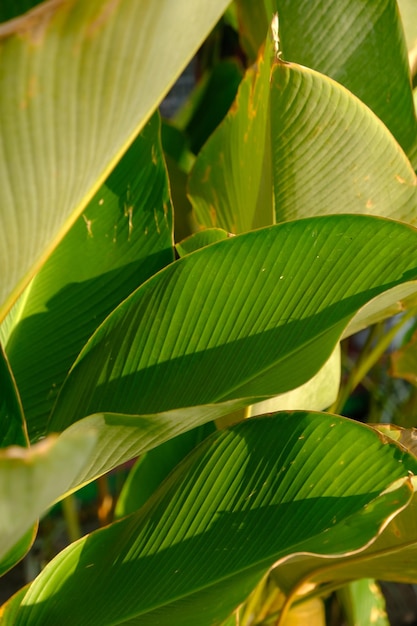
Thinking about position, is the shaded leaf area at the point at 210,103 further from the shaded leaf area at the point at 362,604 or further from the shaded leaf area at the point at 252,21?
the shaded leaf area at the point at 362,604

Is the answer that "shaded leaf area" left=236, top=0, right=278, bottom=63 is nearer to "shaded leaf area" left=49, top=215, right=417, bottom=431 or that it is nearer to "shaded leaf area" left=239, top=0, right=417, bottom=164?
"shaded leaf area" left=239, top=0, right=417, bottom=164

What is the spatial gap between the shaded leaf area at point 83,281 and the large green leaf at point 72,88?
0.86 ft

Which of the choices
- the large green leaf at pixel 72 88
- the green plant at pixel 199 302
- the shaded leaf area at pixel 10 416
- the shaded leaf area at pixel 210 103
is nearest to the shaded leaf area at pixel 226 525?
the green plant at pixel 199 302

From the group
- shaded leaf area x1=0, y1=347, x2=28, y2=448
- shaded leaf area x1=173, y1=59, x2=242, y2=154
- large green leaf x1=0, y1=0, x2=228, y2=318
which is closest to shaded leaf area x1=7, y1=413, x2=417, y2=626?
shaded leaf area x1=0, y1=347, x2=28, y2=448

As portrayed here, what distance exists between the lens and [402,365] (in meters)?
0.76

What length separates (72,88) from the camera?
0.82ft

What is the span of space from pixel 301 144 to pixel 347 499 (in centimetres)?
27

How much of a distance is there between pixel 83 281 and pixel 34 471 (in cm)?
37

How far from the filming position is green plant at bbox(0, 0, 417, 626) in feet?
0.83

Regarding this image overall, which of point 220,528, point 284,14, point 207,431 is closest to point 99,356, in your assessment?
point 220,528

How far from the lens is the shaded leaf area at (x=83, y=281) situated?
575 millimetres

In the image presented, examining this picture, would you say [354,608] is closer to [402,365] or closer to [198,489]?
[402,365]

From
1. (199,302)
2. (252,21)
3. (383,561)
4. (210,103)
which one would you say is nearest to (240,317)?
(199,302)

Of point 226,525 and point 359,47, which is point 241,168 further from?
point 226,525
